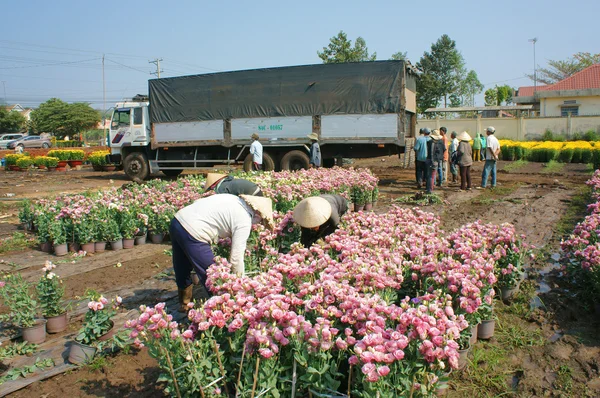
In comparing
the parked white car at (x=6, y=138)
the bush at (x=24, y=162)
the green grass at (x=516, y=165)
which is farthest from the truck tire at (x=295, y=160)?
the parked white car at (x=6, y=138)

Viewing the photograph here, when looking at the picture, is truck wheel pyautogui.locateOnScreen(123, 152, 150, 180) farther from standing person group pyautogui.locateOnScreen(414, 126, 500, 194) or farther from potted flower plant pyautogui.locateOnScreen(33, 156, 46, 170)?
standing person group pyautogui.locateOnScreen(414, 126, 500, 194)

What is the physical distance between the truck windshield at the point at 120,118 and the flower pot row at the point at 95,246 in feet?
37.3

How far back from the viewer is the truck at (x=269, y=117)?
49.5 ft

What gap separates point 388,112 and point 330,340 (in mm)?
12757

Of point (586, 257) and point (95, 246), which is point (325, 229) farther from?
point (95, 246)

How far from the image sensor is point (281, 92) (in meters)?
16.3

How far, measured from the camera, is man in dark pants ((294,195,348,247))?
5.06 metres

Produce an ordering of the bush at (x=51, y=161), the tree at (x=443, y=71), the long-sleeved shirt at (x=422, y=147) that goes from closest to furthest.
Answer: the long-sleeved shirt at (x=422, y=147) → the bush at (x=51, y=161) → the tree at (x=443, y=71)

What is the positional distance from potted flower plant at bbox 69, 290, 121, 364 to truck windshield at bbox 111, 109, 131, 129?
51.8 feet

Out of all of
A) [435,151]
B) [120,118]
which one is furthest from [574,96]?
[120,118]

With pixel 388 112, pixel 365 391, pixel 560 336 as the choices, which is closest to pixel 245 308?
pixel 365 391

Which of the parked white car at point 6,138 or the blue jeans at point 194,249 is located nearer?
the blue jeans at point 194,249

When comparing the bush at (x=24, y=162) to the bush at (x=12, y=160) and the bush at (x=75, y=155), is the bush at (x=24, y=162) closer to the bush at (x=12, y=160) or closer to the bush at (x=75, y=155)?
the bush at (x=12, y=160)

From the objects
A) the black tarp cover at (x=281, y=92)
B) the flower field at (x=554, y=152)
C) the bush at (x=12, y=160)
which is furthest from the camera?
the bush at (x=12, y=160)
